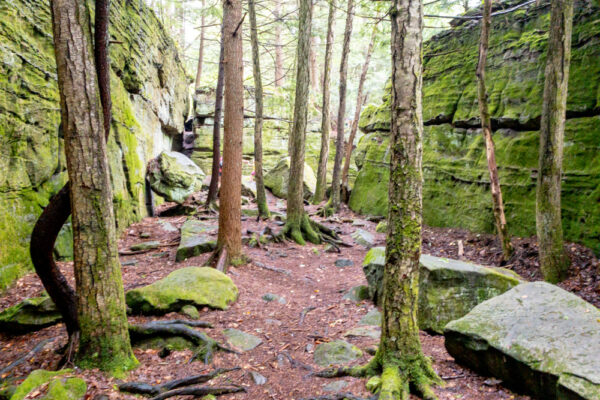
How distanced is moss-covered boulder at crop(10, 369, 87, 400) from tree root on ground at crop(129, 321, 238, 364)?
975mm

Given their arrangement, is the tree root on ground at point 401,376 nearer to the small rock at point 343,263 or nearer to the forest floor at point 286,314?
the forest floor at point 286,314

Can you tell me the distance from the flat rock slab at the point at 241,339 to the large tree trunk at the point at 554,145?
566cm

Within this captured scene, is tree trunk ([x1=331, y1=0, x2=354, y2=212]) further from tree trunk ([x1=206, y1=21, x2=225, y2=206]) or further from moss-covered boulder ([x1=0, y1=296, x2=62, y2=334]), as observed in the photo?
moss-covered boulder ([x1=0, y1=296, x2=62, y2=334])

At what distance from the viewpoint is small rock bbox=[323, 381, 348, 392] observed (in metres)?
3.36

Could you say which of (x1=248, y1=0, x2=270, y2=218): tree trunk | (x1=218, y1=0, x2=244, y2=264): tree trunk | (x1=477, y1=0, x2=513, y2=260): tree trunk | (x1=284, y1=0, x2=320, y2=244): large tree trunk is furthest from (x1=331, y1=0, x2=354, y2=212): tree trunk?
(x1=218, y1=0, x2=244, y2=264): tree trunk

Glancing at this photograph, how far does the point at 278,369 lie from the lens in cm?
400

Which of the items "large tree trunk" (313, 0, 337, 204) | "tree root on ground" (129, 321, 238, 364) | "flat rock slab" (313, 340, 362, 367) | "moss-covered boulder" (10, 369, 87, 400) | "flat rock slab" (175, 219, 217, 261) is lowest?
"flat rock slab" (313, 340, 362, 367)

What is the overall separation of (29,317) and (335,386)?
13.0 feet

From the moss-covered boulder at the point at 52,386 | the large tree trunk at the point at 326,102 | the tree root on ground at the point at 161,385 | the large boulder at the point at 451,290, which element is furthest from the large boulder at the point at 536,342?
the large tree trunk at the point at 326,102

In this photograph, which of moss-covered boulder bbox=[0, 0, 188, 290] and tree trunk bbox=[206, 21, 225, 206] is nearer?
moss-covered boulder bbox=[0, 0, 188, 290]

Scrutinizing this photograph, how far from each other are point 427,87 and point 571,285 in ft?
27.3

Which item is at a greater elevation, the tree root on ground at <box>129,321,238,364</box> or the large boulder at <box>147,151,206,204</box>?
the large boulder at <box>147,151,206,204</box>

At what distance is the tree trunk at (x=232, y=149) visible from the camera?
6973 mm

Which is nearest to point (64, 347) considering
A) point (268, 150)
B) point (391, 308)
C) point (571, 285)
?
point (391, 308)
